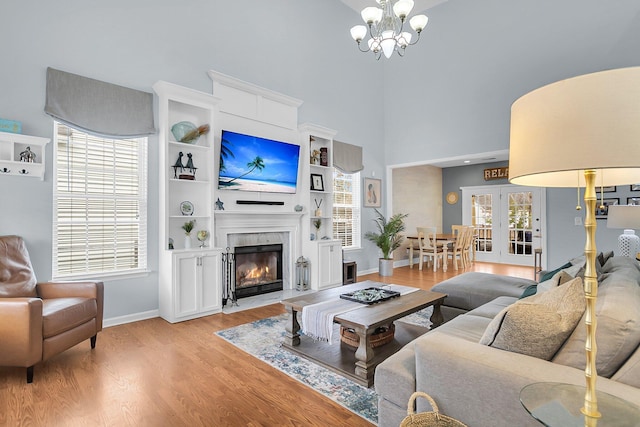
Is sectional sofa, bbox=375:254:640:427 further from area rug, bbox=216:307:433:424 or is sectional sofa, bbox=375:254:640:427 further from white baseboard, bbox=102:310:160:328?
white baseboard, bbox=102:310:160:328

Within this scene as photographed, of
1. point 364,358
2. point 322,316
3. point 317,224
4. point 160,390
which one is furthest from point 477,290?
point 160,390

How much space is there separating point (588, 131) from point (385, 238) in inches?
233

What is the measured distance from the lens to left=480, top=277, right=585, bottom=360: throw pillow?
1352 millimetres

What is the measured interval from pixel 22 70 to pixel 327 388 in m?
3.98

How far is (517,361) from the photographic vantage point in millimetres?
1338

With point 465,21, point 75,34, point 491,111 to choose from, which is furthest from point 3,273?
point 465,21

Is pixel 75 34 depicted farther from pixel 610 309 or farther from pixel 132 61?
pixel 610 309

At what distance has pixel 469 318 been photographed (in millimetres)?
2486

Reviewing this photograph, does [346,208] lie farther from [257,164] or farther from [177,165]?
[177,165]

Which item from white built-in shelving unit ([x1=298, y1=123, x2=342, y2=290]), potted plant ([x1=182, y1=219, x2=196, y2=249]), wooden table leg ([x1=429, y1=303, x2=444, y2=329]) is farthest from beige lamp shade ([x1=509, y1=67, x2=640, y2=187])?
white built-in shelving unit ([x1=298, y1=123, x2=342, y2=290])

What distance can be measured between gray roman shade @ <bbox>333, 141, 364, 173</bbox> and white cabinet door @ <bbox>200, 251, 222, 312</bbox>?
2.94 metres

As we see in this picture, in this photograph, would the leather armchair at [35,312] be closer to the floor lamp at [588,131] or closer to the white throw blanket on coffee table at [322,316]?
the white throw blanket on coffee table at [322,316]

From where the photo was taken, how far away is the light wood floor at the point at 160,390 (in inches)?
79.9

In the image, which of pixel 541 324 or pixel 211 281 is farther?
pixel 211 281
